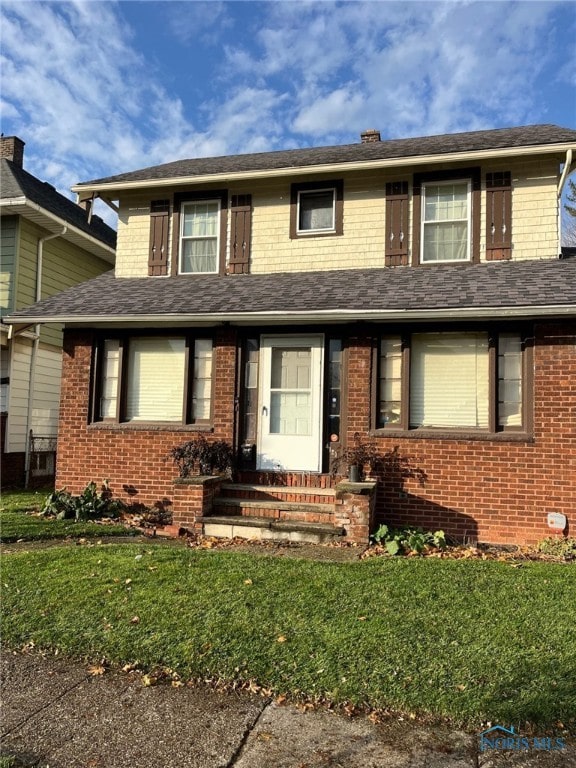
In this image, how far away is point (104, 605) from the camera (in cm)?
452

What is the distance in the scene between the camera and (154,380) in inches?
350

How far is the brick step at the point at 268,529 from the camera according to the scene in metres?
6.68

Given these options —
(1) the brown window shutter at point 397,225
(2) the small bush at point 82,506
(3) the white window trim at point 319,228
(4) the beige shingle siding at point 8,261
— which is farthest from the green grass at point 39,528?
(1) the brown window shutter at point 397,225

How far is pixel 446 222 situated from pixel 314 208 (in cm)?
221

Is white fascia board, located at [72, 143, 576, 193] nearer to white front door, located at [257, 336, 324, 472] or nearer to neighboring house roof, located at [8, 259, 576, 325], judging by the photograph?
neighboring house roof, located at [8, 259, 576, 325]

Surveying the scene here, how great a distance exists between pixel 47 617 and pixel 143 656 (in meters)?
1.12

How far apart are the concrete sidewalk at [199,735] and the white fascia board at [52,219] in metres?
10.2

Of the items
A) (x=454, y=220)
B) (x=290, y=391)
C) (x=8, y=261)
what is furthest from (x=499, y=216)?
(x=8, y=261)

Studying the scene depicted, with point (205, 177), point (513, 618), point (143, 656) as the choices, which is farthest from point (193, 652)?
point (205, 177)

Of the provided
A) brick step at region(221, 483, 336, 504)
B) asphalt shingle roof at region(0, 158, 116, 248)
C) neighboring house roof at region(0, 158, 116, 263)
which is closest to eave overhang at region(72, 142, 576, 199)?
neighboring house roof at region(0, 158, 116, 263)

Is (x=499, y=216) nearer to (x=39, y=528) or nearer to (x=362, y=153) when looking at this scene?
(x=362, y=153)

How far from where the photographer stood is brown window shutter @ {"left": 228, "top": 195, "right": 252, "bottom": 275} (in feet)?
31.1

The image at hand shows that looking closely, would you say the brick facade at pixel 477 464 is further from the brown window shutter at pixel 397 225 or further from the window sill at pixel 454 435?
the brown window shutter at pixel 397 225

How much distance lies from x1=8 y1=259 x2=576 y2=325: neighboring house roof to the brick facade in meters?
0.54
